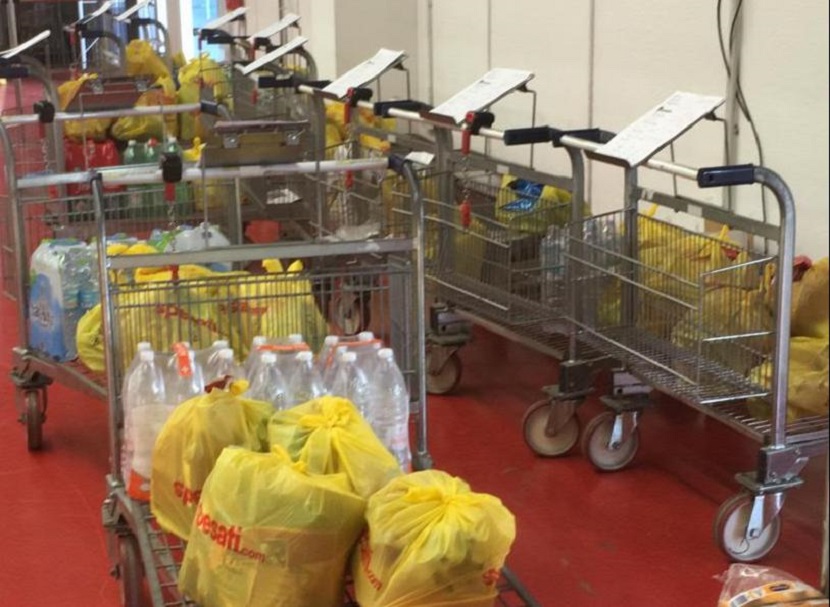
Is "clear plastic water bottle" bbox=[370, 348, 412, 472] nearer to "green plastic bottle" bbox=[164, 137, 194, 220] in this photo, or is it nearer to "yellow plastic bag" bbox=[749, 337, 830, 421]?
"yellow plastic bag" bbox=[749, 337, 830, 421]

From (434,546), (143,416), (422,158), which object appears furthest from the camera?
(422,158)

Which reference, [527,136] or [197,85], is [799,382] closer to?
[527,136]

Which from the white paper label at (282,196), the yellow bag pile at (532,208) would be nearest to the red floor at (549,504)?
the yellow bag pile at (532,208)

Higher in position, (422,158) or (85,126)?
(422,158)

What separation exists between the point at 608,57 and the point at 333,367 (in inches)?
114

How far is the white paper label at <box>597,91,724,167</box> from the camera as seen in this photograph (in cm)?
370

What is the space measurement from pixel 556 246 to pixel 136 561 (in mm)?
1994

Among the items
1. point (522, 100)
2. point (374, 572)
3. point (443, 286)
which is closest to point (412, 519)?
point (374, 572)

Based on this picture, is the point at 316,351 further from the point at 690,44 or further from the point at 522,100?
the point at 522,100

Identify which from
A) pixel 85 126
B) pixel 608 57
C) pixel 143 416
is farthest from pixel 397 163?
pixel 85 126

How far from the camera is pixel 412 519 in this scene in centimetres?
236

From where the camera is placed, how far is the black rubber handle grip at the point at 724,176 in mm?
3402

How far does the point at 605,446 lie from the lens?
4270mm

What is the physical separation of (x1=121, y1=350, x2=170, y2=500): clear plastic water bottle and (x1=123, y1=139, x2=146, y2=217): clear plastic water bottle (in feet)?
6.24
